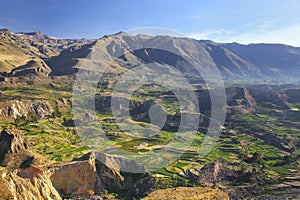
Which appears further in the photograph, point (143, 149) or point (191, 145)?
point (191, 145)

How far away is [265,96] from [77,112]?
377 feet

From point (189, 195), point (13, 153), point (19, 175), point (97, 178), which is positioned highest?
point (19, 175)

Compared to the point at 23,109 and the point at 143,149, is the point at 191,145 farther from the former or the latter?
the point at 23,109

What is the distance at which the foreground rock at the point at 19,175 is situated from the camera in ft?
91.8

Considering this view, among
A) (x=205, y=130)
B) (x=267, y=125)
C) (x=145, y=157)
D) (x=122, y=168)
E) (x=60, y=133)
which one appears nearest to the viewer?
(x=122, y=168)

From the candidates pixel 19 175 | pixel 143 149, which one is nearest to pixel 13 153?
Answer: pixel 19 175

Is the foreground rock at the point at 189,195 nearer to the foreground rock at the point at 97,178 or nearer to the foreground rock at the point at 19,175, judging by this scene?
the foreground rock at the point at 19,175

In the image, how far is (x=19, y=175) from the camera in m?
38.7

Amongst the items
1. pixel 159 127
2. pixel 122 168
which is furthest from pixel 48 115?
pixel 122 168

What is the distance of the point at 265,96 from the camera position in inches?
7707

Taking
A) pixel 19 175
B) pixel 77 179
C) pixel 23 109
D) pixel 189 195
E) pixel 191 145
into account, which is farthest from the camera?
pixel 23 109

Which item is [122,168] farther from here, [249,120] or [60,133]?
[249,120]

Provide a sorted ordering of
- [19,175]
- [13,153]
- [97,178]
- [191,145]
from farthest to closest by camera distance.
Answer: [191,145] → [13,153] → [97,178] → [19,175]

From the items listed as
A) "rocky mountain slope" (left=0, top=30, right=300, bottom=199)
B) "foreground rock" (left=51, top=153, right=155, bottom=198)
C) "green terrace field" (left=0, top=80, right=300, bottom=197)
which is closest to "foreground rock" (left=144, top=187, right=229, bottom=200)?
"rocky mountain slope" (left=0, top=30, right=300, bottom=199)
